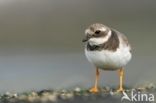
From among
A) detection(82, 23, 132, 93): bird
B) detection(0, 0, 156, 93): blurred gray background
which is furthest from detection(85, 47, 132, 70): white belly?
detection(0, 0, 156, 93): blurred gray background

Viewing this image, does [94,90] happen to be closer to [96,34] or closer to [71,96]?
[71,96]

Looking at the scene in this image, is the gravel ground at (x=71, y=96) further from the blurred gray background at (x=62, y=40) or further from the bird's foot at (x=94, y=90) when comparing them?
the blurred gray background at (x=62, y=40)

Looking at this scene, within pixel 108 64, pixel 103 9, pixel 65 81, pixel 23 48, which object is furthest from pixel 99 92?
pixel 103 9

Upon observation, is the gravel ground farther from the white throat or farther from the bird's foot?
the white throat

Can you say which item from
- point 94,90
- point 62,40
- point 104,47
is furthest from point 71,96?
point 62,40

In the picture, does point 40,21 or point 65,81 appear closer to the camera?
point 65,81

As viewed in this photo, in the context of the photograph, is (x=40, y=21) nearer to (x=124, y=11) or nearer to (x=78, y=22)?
(x=78, y=22)
